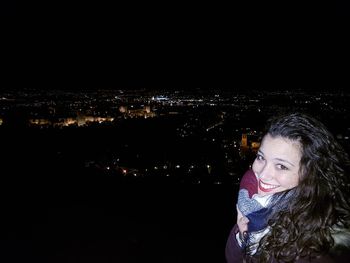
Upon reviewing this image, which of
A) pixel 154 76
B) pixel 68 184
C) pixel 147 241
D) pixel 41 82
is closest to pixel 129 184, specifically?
pixel 68 184

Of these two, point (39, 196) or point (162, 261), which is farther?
point (39, 196)

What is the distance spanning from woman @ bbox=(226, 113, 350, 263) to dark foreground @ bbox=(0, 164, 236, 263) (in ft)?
11.0

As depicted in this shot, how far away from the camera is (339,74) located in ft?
145

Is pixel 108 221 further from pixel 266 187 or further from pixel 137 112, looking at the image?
pixel 137 112

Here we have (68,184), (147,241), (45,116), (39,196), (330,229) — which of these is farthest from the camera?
(45,116)

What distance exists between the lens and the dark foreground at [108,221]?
175 inches

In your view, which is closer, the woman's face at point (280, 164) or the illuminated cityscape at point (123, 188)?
the woman's face at point (280, 164)

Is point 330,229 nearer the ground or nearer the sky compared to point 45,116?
nearer the sky

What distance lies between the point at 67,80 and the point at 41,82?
4151 mm

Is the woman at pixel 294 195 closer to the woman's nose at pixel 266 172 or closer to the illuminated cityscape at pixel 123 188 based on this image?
the woman's nose at pixel 266 172

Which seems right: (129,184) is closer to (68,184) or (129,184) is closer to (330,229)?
(68,184)

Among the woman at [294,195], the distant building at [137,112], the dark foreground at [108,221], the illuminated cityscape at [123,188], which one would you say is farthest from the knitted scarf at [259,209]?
the distant building at [137,112]

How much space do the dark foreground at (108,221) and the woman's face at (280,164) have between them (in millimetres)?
3413

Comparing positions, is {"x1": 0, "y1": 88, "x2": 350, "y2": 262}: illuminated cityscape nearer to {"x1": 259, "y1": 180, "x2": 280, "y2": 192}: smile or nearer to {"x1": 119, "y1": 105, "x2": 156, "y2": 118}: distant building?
{"x1": 259, "y1": 180, "x2": 280, "y2": 192}: smile
